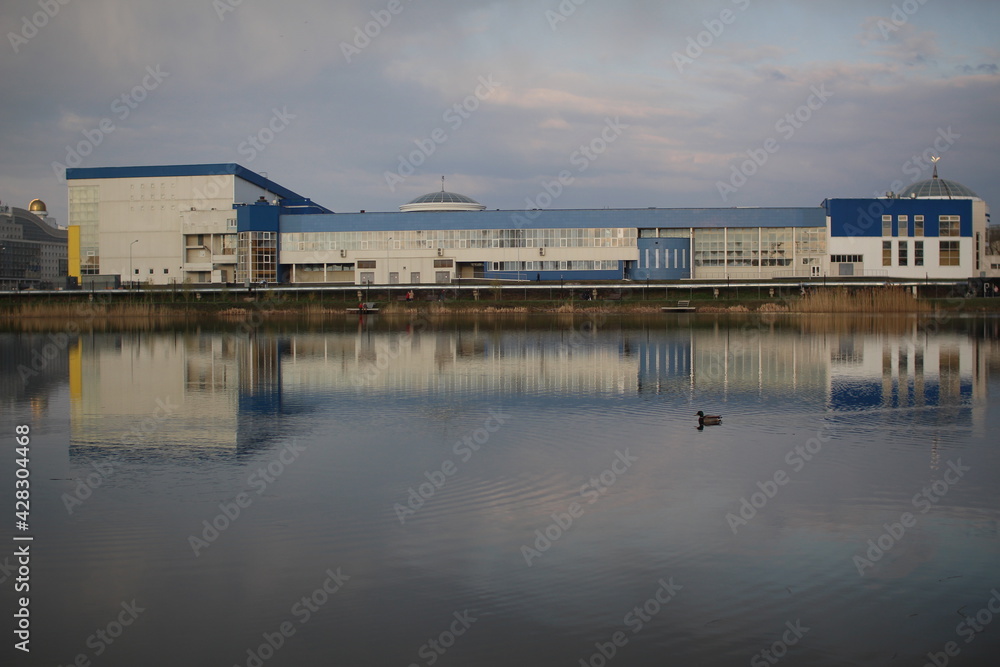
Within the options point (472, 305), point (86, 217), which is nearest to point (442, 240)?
point (472, 305)

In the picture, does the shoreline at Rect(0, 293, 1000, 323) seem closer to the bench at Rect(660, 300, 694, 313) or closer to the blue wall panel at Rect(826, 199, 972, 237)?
the bench at Rect(660, 300, 694, 313)

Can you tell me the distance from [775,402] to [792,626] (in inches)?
467

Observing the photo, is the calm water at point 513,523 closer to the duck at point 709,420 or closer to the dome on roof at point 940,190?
the duck at point 709,420

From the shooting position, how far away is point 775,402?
18531 millimetres

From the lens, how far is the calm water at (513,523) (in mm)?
7078

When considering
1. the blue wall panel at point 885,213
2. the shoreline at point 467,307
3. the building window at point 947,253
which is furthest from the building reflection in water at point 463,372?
the building window at point 947,253

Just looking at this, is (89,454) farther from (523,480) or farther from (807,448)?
(807,448)

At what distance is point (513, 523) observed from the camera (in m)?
9.85

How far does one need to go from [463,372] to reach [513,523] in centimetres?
1474

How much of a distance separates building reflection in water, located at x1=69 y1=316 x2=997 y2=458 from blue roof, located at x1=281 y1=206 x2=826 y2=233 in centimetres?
3168

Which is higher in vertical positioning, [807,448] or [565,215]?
→ [565,215]

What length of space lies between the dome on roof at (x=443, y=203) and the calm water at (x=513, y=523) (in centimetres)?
5666

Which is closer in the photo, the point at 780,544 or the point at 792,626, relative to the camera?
the point at 792,626

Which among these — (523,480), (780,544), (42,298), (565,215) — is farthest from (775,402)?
(42,298)
